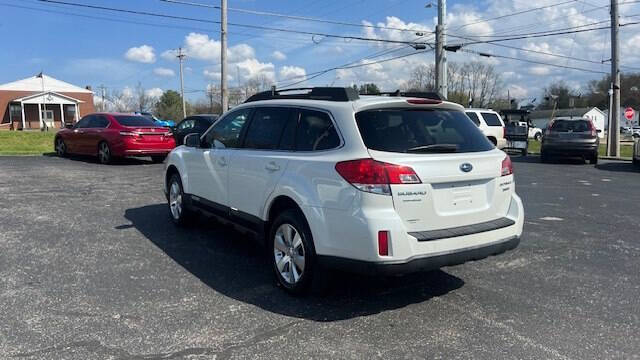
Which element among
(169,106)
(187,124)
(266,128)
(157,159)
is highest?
(169,106)

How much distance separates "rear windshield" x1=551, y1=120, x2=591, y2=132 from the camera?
59.1ft

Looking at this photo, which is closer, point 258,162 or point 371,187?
point 371,187

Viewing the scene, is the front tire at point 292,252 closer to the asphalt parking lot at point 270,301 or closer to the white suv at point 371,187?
the white suv at point 371,187

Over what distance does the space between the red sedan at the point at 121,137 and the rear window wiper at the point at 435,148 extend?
11.8 meters

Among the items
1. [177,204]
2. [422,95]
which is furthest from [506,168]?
[177,204]

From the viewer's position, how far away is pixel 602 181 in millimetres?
12906

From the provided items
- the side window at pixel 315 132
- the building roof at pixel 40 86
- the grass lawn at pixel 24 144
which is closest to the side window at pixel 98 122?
the grass lawn at pixel 24 144

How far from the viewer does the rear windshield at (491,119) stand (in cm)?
1980

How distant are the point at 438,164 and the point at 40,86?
219 feet

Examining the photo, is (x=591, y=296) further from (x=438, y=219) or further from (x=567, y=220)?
(x=567, y=220)

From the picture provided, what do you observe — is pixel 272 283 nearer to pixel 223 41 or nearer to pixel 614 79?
pixel 614 79

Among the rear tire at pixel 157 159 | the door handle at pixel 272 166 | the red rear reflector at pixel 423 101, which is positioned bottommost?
the rear tire at pixel 157 159

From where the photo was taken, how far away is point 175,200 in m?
7.02

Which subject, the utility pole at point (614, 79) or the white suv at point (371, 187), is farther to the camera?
the utility pole at point (614, 79)
